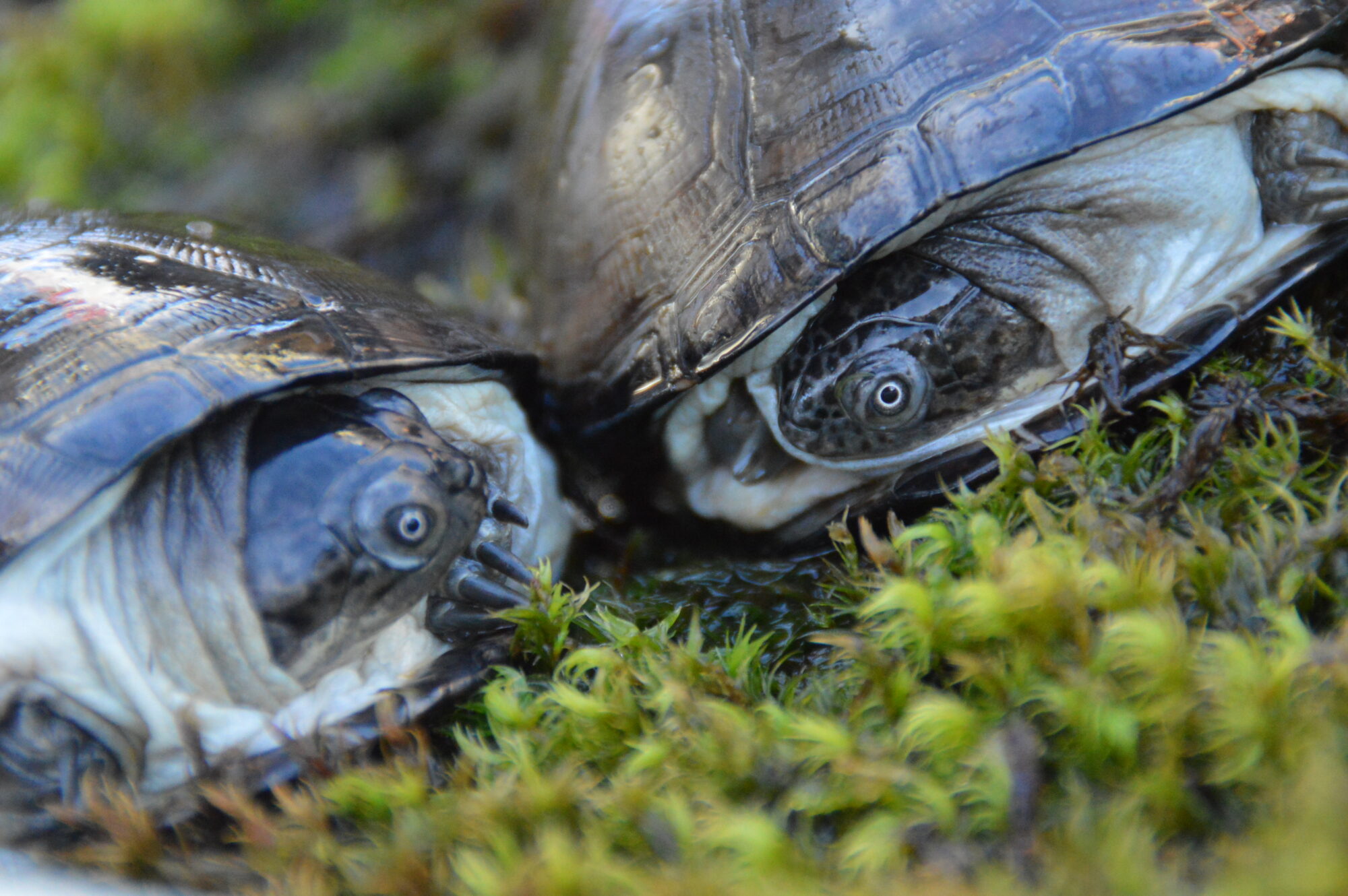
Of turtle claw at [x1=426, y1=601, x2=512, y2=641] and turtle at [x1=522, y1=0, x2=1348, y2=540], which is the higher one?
turtle at [x1=522, y1=0, x2=1348, y2=540]

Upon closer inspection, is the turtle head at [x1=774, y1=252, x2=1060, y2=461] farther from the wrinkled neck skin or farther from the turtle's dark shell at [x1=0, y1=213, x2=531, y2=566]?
the wrinkled neck skin

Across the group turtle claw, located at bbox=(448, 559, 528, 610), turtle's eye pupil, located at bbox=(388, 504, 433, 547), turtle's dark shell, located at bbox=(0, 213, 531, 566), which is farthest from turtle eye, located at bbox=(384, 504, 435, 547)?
turtle's dark shell, located at bbox=(0, 213, 531, 566)

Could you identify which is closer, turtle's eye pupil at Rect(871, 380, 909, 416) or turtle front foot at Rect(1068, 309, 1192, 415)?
turtle front foot at Rect(1068, 309, 1192, 415)

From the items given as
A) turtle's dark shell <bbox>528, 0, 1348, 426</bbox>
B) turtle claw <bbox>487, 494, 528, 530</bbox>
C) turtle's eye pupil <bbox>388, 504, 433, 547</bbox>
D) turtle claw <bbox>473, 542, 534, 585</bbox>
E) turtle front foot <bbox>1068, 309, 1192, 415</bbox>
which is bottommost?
turtle front foot <bbox>1068, 309, 1192, 415</bbox>

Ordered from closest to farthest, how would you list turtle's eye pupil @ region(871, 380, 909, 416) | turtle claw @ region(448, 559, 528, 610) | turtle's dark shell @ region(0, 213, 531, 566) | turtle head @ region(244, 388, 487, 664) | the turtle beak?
1. turtle's dark shell @ region(0, 213, 531, 566)
2. turtle head @ region(244, 388, 487, 664)
3. turtle claw @ region(448, 559, 528, 610)
4. turtle's eye pupil @ region(871, 380, 909, 416)
5. the turtle beak

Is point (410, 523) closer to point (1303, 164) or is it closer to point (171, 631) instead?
point (171, 631)

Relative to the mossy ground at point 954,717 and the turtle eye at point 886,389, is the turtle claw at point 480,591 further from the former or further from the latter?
the turtle eye at point 886,389

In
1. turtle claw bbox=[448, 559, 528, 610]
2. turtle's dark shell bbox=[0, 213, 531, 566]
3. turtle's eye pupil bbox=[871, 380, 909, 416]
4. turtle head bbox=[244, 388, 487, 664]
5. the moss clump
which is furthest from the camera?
turtle's eye pupil bbox=[871, 380, 909, 416]
